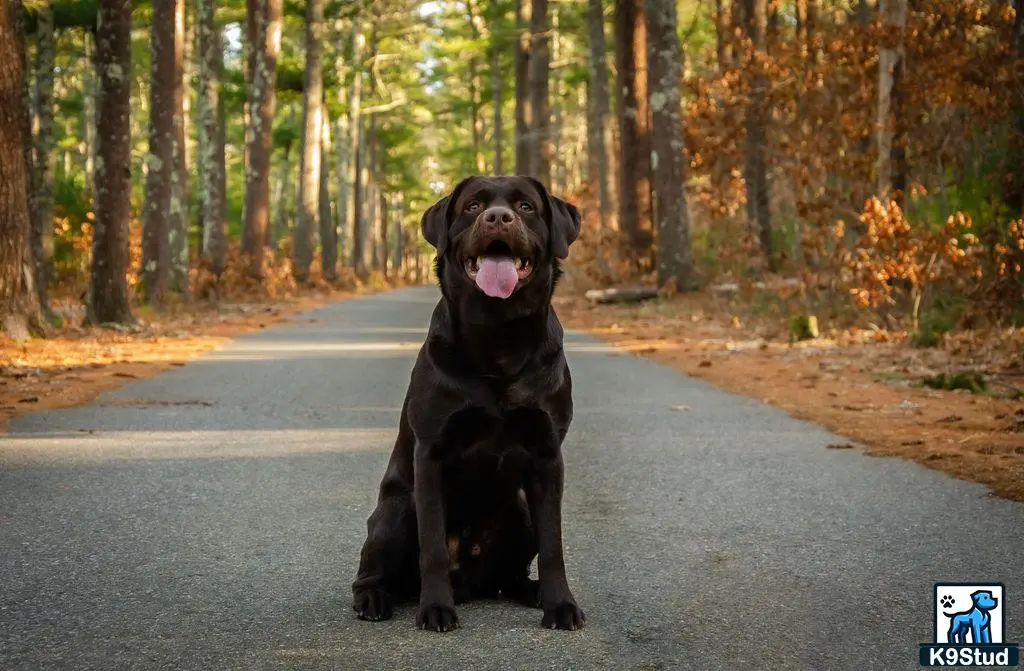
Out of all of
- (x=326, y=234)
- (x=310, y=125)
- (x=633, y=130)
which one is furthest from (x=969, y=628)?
(x=326, y=234)

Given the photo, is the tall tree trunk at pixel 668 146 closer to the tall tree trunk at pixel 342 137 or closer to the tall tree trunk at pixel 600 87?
the tall tree trunk at pixel 600 87

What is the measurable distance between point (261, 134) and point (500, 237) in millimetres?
28110

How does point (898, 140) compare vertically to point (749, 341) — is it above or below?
above

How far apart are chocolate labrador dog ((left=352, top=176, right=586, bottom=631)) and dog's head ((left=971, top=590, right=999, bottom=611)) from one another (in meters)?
1.32

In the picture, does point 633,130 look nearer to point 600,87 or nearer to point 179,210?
point 600,87

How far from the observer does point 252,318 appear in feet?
75.5

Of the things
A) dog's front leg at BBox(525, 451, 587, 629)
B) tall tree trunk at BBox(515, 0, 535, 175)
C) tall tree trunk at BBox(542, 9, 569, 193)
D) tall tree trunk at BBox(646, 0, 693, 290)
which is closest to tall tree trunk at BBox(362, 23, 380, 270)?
tall tree trunk at BBox(515, 0, 535, 175)

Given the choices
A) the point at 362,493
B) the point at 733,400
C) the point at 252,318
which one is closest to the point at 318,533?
the point at 362,493

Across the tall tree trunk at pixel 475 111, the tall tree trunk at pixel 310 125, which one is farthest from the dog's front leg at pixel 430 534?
the tall tree trunk at pixel 475 111

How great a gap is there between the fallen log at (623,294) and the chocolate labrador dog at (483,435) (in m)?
20.3

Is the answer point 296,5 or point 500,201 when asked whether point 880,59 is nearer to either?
point 500,201

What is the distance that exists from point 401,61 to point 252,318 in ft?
116

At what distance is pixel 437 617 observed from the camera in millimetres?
3689

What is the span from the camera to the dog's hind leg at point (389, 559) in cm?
386
